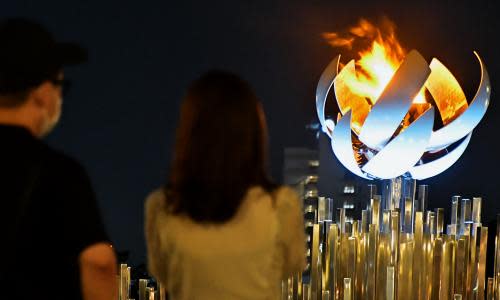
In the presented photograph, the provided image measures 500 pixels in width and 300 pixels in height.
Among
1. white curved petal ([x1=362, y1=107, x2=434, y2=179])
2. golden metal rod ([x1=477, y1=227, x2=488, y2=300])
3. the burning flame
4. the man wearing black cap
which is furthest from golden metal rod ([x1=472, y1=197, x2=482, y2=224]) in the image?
the man wearing black cap

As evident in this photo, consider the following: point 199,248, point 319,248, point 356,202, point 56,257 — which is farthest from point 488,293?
point 56,257

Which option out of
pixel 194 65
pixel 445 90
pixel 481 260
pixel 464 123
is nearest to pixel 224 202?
pixel 481 260

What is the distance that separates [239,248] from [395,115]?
1459 millimetres

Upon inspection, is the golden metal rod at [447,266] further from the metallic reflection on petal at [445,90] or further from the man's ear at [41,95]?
Answer: the man's ear at [41,95]

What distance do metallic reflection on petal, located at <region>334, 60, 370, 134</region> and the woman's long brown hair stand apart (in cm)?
166

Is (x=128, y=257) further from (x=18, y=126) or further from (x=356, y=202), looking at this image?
(x=18, y=126)

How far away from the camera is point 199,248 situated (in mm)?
1229

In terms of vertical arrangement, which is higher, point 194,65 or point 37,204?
point 194,65

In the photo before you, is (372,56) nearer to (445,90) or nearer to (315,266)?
(445,90)

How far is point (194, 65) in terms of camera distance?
349 cm

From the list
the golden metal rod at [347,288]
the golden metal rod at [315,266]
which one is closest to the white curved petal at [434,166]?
the golden metal rod at [315,266]

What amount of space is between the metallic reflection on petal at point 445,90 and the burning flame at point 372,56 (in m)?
0.06

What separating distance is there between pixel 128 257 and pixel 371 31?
4.77 feet

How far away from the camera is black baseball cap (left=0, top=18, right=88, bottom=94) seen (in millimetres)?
1173
